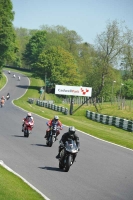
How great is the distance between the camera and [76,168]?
16.9 meters

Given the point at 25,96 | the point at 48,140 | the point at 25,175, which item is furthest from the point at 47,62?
the point at 25,175

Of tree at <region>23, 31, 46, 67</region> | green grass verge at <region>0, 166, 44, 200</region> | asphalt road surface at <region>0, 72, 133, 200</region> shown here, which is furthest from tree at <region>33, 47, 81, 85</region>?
green grass verge at <region>0, 166, 44, 200</region>

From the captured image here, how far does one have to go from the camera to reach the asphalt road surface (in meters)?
12.9

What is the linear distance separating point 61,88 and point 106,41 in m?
25.8

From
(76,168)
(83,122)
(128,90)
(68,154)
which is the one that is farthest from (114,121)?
(128,90)

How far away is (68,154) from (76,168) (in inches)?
46.9

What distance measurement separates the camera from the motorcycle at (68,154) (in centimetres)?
1580

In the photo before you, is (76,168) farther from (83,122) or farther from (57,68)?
(57,68)

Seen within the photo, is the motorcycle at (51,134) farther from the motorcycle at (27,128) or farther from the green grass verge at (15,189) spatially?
the green grass verge at (15,189)

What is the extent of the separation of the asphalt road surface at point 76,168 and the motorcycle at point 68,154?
238 mm

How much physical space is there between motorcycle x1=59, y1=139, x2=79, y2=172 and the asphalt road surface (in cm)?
24

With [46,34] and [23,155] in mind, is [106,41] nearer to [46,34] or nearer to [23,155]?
[23,155]

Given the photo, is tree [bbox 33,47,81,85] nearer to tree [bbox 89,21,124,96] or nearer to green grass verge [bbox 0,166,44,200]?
tree [bbox 89,21,124,96]

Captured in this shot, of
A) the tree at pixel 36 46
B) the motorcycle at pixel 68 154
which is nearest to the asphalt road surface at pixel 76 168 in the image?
the motorcycle at pixel 68 154
